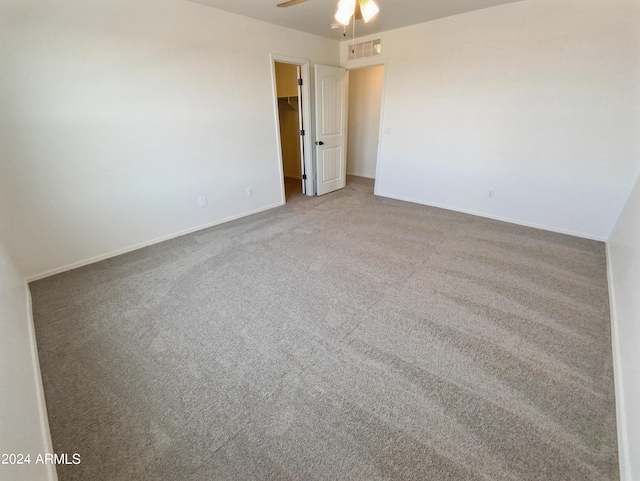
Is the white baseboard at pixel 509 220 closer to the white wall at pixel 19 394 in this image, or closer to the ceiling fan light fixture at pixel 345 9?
the ceiling fan light fixture at pixel 345 9

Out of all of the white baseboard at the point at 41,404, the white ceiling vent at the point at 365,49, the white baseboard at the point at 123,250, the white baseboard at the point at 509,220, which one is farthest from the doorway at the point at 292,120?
the white baseboard at the point at 41,404

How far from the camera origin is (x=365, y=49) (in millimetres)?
4438

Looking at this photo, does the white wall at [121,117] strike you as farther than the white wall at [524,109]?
No

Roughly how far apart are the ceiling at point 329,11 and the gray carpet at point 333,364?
2692mm

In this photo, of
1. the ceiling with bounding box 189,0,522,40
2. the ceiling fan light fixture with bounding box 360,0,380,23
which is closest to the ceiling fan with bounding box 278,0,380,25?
the ceiling fan light fixture with bounding box 360,0,380,23

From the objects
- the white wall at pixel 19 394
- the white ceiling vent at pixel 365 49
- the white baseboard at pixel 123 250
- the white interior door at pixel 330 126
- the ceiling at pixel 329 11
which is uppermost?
the ceiling at pixel 329 11

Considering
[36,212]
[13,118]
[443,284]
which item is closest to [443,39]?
[443,284]

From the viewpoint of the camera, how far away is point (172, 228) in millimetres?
3434

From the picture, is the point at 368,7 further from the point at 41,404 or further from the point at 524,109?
the point at 41,404

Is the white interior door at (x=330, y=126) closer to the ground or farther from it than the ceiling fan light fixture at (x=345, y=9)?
closer to the ground

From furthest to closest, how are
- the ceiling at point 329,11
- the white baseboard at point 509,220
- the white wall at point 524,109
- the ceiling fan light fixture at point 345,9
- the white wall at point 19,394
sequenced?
the white baseboard at point 509,220 < the ceiling at point 329,11 < the white wall at point 524,109 < the ceiling fan light fixture at point 345,9 < the white wall at point 19,394

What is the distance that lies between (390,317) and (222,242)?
2184 mm

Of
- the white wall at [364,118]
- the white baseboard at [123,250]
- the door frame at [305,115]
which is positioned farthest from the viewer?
the white wall at [364,118]

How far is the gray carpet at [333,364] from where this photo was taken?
1.25m
